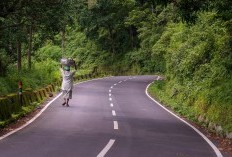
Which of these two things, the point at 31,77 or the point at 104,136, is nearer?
the point at 104,136

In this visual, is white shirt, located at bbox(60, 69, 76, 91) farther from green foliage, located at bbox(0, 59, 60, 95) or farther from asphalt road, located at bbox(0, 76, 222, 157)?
green foliage, located at bbox(0, 59, 60, 95)

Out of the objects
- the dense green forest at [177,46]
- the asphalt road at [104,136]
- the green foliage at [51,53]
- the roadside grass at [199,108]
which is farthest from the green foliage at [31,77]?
the green foliage at [51,53]

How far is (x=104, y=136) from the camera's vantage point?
42.5ft

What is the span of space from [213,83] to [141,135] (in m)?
7.45

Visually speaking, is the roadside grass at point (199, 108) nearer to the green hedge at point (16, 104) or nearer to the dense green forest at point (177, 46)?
the dense green forest at point (177, 46)

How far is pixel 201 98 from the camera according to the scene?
20.1 m

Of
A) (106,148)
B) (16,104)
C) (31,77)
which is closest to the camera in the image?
(106,148)

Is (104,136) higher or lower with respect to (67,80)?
lower

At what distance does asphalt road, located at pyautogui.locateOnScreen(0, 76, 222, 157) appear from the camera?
10.5 meters

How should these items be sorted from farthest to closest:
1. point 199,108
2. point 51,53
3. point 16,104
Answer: point 51,53 → point 199,108 → point 16,104

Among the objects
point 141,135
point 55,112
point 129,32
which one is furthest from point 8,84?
point 129,32

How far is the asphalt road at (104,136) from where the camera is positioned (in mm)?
10539

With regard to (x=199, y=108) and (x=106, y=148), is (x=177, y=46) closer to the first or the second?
(x=199, y=108)

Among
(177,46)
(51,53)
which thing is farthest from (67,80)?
(51,53)
